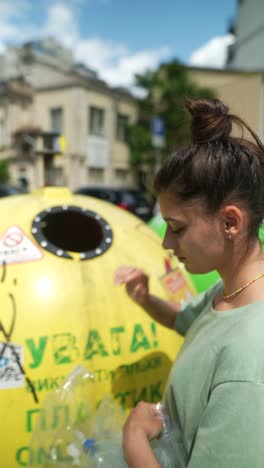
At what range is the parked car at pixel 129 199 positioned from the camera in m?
10.8

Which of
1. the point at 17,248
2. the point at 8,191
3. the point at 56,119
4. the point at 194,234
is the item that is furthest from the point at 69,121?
the point at 194,234

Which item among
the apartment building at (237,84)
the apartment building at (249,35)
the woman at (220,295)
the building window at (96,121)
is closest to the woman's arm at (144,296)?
the woman at (220,295)

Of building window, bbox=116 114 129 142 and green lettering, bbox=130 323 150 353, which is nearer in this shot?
green lettering, bbox=130 323 150 353

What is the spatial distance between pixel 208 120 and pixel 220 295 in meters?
0.46

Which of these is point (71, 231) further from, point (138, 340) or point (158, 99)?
point (158, 99)

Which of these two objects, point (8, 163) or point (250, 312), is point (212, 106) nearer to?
point (250, 312)

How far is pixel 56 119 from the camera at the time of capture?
20.8 meters

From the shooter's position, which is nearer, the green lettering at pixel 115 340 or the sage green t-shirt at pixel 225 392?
the sage green t-shirt at pixel 225 392

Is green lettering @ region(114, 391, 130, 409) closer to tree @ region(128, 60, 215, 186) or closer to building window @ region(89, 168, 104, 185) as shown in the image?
tree @ region(128, 60, 215, 186)

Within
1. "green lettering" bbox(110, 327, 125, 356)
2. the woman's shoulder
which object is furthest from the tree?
the woman's shoulder

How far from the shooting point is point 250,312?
913mm

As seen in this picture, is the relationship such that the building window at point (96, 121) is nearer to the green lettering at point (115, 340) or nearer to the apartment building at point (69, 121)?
the apartment building at point (69, 121)

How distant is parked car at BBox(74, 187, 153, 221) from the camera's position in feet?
35.4

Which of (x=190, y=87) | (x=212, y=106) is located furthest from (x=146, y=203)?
(x=212, y=106)
